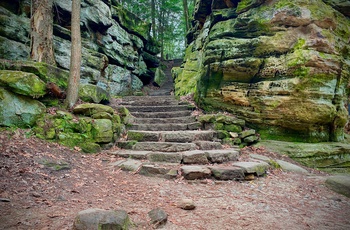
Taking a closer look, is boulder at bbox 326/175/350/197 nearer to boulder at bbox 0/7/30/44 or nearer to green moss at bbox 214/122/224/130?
green moss at bbox 214/122/224/130

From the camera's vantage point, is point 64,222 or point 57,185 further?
point 57,185

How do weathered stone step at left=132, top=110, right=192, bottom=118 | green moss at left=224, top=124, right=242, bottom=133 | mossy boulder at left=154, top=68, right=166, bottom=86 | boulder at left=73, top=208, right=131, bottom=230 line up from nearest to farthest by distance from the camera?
boulder at left=73, top=208, right=131, bottom=230
green moss at left=224, top=124, right=242, bottom=133
weathered stone step at left=132, top=110, right=192, bottom=118
mossy boulder at left=154, top=68, right=166, bottom=86

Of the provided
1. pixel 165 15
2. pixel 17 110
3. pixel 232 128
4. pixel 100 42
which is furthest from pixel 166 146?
pixel 165 15

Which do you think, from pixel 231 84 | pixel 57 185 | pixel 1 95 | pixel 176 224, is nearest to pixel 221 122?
pixel 231 84

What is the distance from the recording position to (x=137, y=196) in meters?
3.67

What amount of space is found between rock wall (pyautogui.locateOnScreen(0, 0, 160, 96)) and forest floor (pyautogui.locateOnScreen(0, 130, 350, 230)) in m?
3.61

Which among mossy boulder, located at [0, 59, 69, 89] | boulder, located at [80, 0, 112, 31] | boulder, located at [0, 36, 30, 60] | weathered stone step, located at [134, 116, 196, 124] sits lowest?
weathered stone step, located at [134, 116, 196, 124]

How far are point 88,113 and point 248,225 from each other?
18.2ft

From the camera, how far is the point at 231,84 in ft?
26.5

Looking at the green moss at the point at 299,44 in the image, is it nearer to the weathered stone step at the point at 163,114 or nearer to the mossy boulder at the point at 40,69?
the weathered stone step at the point at 163,114

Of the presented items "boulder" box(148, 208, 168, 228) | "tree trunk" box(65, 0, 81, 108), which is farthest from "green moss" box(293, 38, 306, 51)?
"tree trunk" box(65, 0, 81, 108)

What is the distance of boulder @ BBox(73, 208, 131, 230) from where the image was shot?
226cm

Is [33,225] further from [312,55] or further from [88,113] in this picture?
[312,55]

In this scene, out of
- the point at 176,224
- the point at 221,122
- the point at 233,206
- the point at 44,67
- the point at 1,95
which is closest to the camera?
the point at 176,224
